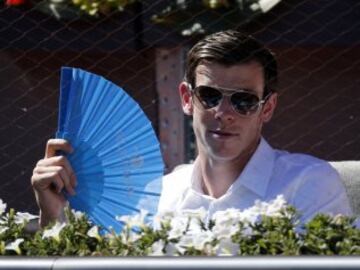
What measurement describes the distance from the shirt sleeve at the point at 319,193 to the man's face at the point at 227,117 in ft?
0.68

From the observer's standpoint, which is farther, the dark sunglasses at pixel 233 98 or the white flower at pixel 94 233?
the dark sunglasses at pixel 233 98

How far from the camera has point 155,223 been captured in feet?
9.04

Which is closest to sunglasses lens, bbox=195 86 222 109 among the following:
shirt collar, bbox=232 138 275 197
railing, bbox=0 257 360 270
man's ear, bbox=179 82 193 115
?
man's ear, bbox=179 82 193 115

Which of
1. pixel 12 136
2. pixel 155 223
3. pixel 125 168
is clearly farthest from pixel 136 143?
pixel 12 136

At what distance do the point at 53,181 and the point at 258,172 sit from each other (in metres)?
0.62

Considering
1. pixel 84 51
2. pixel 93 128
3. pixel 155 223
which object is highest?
pixel 84 51

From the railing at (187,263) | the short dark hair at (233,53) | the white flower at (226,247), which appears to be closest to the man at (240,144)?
the short dark hair at (233,53)

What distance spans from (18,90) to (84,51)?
0.39 meters

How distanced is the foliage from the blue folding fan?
0.51 meters

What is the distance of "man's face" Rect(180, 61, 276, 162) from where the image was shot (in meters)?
3.31

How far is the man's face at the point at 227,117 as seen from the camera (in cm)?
331

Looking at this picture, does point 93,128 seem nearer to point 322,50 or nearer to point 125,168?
point 125,168

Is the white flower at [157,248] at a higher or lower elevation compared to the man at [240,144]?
lower

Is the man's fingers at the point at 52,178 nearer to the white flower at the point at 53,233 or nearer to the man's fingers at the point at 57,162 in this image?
the man's fingers at the point at 57,162
